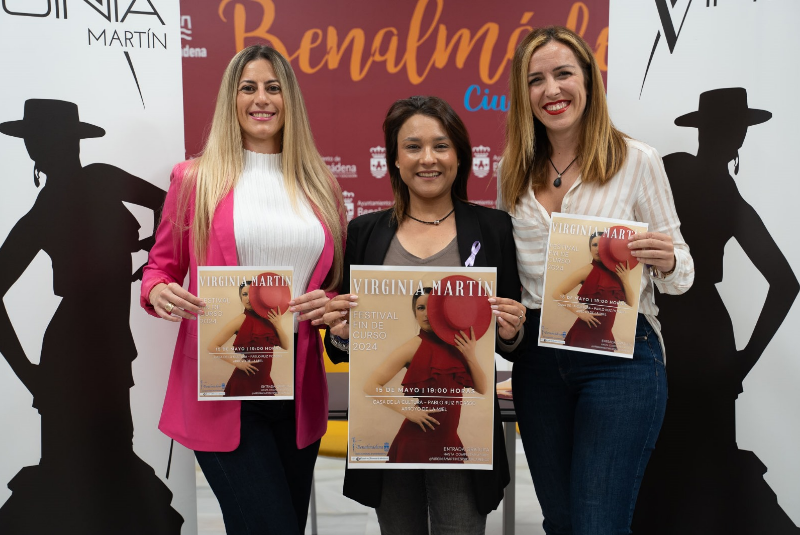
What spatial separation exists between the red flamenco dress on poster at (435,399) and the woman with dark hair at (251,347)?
0.41 meters

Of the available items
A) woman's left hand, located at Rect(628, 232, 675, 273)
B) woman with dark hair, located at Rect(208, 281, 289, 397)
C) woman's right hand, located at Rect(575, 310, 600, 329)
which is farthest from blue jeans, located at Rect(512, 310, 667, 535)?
woman with dark hair, located at Rect(208, 281, 289, 397)

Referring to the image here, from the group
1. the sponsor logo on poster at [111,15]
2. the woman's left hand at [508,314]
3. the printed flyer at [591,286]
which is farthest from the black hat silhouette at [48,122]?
the printed flyer at [591,286]

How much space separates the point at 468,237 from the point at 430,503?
80 cm

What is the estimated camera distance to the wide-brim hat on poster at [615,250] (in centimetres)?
174

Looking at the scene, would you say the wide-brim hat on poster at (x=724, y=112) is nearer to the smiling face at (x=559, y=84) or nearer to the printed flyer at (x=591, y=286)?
the smiling face at (x=559, y=84)

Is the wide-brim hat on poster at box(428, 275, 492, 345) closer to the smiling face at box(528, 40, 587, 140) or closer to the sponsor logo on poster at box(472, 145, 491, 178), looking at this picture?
the smiling face at box(528, 40, 587, 140)

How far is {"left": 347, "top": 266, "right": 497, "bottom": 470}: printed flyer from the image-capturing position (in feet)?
5.51

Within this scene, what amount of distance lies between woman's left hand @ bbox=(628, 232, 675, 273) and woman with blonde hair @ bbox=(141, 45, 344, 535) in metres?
0.91

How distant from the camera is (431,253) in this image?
6.03ft

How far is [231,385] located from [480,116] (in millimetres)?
3224

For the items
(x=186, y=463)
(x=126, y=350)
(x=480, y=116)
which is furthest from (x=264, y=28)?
(x=186, y=463)

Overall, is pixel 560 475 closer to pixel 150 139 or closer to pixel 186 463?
pixel 186 463

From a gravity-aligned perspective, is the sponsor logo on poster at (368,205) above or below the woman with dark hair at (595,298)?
above

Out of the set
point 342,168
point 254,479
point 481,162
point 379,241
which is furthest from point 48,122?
point 481,162
